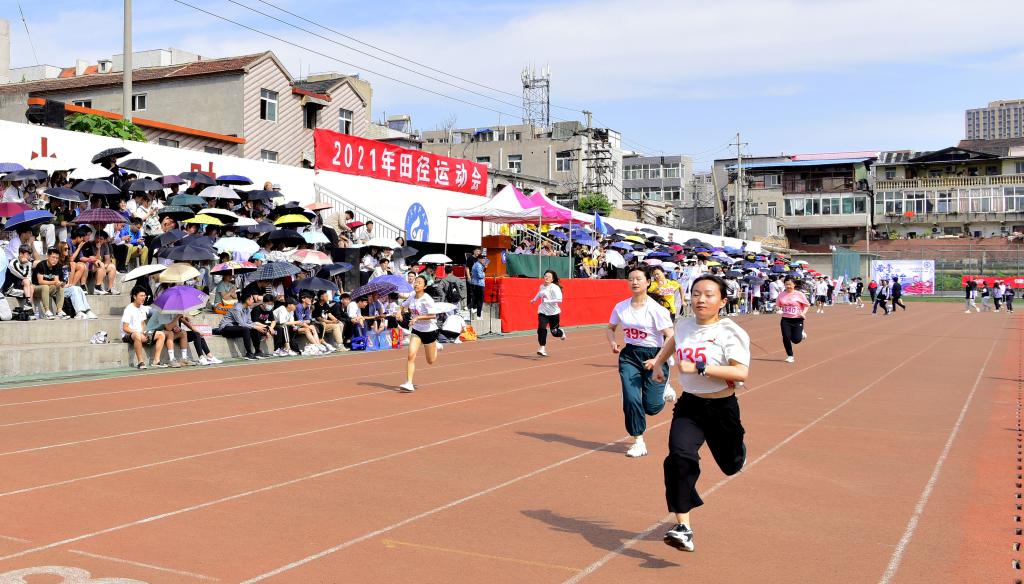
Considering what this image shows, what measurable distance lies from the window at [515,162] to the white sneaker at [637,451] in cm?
6926

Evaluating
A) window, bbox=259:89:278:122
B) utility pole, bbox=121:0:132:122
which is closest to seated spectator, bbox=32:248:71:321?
utility pole, bbox=121:0:132:122

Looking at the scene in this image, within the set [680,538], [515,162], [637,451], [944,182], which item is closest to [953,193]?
[944,182]

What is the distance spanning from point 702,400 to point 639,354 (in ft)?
11.9

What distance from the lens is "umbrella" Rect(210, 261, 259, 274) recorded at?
19.0 m

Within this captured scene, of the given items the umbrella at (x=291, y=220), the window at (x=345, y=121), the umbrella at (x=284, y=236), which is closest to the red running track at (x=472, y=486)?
the umbrella at (x=284, y=236)

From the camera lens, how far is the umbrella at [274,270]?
61.9 ft

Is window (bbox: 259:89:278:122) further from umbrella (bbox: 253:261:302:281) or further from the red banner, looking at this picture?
umbrella (bbox: 253:261:302:281)

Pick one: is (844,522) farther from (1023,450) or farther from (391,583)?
(1023,450)

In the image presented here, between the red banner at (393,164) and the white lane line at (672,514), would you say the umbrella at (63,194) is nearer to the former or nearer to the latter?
the red banner at (393,164)

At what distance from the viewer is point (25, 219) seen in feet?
54.7

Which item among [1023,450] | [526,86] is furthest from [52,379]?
[526,86]

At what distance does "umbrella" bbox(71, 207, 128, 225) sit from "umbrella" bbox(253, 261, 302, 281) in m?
2.84

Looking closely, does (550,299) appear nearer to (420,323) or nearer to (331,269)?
(331,269)

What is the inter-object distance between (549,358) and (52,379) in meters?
9.65
